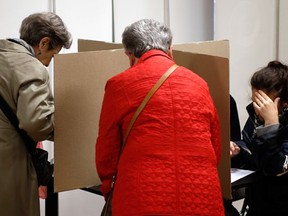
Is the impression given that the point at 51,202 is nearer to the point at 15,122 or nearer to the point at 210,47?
the point at 15,122

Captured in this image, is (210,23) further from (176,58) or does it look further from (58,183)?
(58,183)

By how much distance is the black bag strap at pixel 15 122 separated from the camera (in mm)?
1948

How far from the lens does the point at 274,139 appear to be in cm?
207

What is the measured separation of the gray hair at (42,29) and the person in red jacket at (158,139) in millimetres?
444

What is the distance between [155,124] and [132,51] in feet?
0.87

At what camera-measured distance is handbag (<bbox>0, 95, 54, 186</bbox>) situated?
77.0 inches

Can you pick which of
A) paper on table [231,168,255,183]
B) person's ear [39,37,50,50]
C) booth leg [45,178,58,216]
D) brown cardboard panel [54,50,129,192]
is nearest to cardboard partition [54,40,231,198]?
brown cardboard panel [54,50,129,192]

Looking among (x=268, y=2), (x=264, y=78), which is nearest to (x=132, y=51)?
(x=264, y=78)

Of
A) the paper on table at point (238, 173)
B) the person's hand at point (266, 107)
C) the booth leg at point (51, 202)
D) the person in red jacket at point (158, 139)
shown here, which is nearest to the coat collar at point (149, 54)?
the person in red jacket at point (158, 139)

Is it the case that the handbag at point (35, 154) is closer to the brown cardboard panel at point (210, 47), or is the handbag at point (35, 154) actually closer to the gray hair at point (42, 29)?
the gray hair at point (42, 29)

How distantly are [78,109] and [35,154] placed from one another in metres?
0.27

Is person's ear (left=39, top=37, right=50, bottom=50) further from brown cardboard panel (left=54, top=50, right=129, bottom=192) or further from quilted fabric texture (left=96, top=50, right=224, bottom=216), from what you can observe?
quilted fabric texture (left=96, top=50, right=224, bottom=216)

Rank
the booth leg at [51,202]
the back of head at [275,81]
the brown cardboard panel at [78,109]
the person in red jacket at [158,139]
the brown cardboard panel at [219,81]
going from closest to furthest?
1. the person in red jacket at [158,139]
2. the brown cardboard panel at [78,109]
3. the brown cardboard panel at [219,81]
4. the back of head at [275,81]
5. the booth leg at [51,202]

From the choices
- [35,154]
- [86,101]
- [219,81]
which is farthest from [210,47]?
[35,154]
